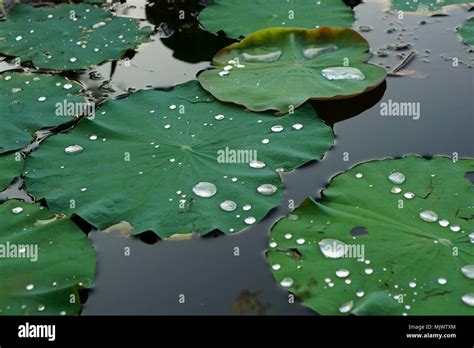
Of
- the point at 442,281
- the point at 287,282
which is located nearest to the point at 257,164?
the point at 287,282

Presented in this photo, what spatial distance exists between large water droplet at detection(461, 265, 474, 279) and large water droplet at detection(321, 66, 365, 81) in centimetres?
122

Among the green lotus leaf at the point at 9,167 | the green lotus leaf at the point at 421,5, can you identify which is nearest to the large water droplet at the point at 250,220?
the green lotus leaf at the point at 9,167

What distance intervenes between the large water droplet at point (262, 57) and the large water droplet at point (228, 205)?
3.65ft

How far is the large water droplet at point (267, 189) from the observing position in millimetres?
2236

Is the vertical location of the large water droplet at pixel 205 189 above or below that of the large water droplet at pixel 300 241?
above

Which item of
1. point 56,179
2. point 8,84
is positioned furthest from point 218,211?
point 8,84

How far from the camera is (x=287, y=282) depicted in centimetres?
191

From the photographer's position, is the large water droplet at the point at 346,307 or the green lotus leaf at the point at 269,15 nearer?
the large water droplet at the point at 346,307

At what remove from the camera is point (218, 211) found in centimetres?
214

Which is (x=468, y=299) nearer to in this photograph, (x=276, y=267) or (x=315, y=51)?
(x=276, y=267)

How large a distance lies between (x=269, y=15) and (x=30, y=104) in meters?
1.47

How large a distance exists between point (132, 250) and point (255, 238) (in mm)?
414

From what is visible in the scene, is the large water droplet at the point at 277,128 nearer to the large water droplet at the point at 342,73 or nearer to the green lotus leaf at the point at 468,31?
the large water droplet at the point at 342,73
